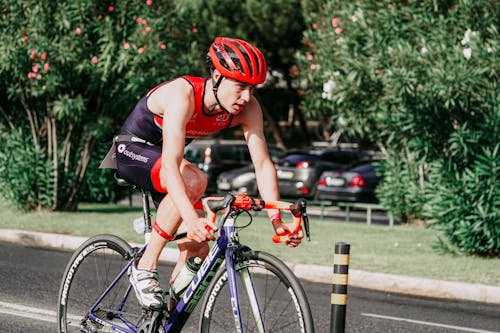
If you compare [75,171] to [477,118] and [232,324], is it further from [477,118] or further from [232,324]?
[232,324]

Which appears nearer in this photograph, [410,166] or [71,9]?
[71,9]

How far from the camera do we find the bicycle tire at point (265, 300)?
370 centimetres

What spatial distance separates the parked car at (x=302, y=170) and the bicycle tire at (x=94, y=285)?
773 inches

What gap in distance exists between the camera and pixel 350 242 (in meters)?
12.7

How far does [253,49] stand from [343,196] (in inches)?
739

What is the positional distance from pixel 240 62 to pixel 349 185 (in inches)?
742

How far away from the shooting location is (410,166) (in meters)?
16.3

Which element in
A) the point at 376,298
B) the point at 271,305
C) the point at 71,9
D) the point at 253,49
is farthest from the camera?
the point at 71,9

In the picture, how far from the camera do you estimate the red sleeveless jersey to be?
4.25 m

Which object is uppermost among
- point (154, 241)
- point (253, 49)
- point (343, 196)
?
point (253, 49)

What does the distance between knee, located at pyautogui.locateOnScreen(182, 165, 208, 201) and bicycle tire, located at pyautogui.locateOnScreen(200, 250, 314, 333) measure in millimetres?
457

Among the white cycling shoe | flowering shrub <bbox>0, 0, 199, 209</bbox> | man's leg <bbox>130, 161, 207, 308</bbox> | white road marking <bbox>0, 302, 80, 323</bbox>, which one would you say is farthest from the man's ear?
flowering shrub <bbox>0, 0, 199, 209</bbox>

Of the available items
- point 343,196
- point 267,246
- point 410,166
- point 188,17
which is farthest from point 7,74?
point 343,196

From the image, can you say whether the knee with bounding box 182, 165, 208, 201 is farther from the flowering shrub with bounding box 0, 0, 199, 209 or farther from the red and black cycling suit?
the flowering shrub with bounding box 0, 0, 199, 209
